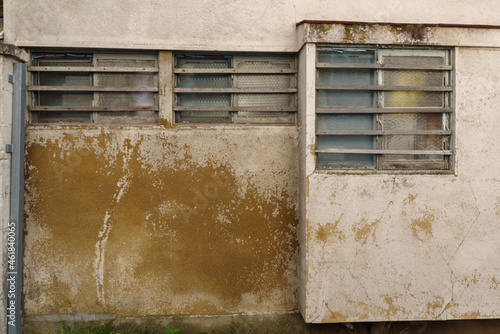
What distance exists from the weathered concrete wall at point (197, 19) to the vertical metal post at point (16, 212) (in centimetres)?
51

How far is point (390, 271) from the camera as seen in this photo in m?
3.13

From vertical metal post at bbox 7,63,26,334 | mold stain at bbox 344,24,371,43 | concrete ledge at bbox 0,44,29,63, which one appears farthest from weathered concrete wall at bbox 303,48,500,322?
concrete ledge at bbox 0,44,29,63

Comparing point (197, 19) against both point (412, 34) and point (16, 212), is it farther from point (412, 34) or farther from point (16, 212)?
point (16, 212)

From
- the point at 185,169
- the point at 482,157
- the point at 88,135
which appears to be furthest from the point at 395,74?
the point at 88,135

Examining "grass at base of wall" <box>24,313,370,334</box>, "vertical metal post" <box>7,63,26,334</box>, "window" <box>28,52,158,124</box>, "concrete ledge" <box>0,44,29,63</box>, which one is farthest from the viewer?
"window" <box>28,52,158,124</box>

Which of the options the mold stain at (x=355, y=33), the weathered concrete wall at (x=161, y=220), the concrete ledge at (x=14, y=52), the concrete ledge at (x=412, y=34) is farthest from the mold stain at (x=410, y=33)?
the concrete ledge at (x=14, y=52)

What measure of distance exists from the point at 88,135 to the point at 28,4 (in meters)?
1.32

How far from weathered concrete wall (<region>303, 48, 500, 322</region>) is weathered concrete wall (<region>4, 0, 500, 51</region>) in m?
0.73

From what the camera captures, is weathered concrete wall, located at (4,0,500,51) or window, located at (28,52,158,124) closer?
weathered concrete wall, located at (4,0,500,51)

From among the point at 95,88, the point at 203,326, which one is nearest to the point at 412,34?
the point at 95,88

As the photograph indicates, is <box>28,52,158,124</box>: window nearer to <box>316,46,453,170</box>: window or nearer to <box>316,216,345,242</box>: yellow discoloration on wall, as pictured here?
<box>316,46,453,170</box>: window

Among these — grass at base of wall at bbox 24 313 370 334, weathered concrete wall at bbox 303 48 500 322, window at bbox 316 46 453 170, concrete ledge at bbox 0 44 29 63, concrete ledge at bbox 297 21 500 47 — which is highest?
concrete ledge at bbox 297 21 500 47

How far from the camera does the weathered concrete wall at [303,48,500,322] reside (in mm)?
3123

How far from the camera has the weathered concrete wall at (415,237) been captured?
10.2 feet
